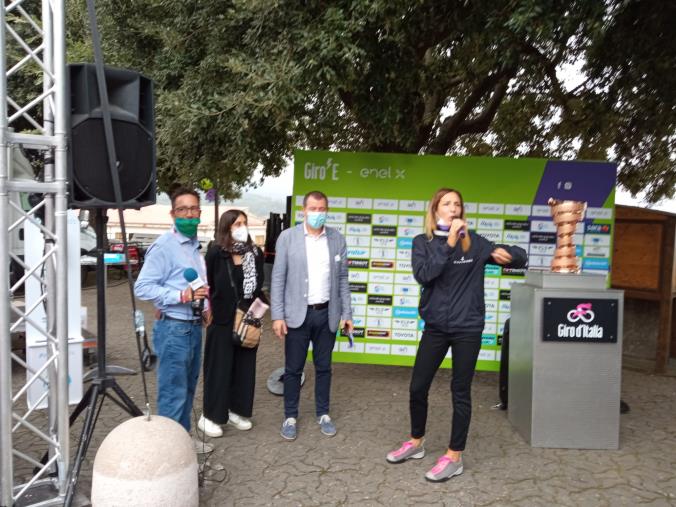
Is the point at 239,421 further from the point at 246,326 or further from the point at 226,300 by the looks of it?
the point at 226,300

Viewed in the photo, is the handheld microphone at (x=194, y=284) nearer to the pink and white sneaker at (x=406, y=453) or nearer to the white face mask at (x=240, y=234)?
the white face mask at (x=240, y=234)

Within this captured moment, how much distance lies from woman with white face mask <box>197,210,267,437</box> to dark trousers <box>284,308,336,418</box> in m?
0.33

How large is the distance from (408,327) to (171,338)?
2.97 m

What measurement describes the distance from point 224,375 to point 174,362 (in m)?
0.67

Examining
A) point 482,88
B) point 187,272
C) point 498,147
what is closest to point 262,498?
point 187,272

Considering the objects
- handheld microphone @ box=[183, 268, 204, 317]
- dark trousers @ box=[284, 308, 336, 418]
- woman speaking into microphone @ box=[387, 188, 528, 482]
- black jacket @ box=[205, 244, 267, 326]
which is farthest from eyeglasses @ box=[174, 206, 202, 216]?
woman speaking into microphone @ box=[387, 188, 528, 482]

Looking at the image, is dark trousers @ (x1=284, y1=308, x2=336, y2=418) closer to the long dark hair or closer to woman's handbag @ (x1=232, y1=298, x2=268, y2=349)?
woman's handbag @ (x1=232, y1=298, x2=268, y2=349)

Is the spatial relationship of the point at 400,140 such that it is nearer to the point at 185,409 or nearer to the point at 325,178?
the point at 325,178

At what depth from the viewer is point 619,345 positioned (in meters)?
4.14

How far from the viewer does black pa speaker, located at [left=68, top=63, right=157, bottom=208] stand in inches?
126

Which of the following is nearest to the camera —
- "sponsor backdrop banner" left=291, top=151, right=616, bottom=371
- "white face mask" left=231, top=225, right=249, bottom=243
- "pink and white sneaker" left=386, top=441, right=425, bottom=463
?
"pink and white sneaker" left=386, top=441, right=425, bottom=463

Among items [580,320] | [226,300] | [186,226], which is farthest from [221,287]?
[580,320]

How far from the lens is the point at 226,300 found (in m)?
4.23

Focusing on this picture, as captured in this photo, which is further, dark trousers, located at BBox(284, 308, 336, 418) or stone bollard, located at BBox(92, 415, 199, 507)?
dark trousers, located at BBox(284, 308, 336, 418)
